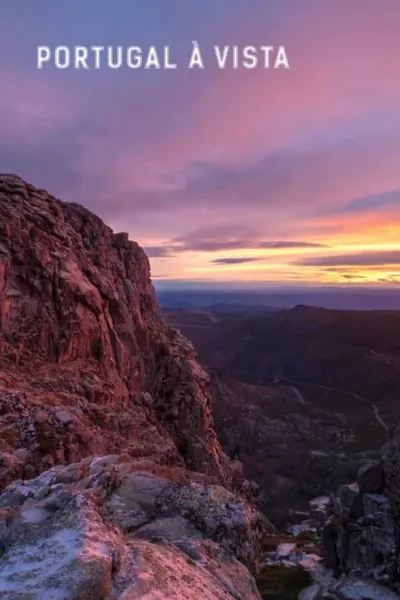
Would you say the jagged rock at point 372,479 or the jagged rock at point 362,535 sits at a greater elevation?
the jagged rock at point 372,479

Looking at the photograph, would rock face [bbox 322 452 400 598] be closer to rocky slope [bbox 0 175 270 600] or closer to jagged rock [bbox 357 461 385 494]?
jagged rock [bbox 357 461 385 494]

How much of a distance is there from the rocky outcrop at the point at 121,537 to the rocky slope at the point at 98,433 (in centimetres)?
5

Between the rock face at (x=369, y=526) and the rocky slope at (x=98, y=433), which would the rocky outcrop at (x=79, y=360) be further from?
the rock face at (x=369, y=526)

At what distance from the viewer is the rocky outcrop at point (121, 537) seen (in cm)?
1516

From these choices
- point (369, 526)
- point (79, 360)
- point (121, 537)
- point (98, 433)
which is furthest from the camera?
point (369, 526)

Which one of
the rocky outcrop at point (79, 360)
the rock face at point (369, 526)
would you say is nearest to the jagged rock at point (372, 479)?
the rock face at point (369, 526)

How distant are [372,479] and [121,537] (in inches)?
1944

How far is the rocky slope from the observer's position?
1681 centimetres

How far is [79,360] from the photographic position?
2034 inches

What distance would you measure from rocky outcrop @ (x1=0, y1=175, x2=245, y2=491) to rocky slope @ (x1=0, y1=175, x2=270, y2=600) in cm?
14

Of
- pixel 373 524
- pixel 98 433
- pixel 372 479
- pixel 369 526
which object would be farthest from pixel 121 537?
pixel 372 479

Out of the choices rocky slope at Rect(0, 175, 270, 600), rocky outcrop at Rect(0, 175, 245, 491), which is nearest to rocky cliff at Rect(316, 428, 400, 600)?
rocky outcrop at Rect(0, 175, 245, 491)

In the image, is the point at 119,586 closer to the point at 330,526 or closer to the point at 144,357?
the point at 144,357

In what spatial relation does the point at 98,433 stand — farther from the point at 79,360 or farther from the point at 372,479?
the point at 372,479
